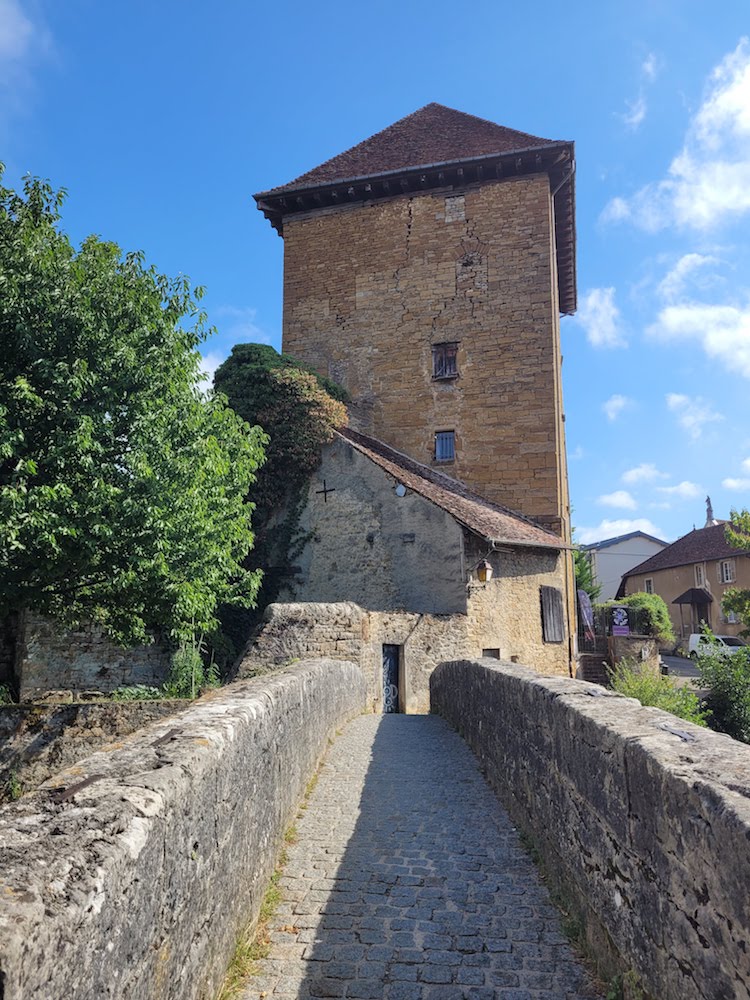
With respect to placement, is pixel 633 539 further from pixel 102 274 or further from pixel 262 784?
pixel 262 784

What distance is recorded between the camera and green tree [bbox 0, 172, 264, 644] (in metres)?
9.52

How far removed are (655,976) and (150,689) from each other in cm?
1304

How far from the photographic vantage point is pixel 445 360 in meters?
22.8

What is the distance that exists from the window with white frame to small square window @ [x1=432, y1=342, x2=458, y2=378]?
2591 cm

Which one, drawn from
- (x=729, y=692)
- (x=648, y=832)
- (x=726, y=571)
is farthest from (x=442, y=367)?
(x=726, y=571)

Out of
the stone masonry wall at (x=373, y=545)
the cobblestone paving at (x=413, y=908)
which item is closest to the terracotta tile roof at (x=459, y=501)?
the stone masonry wall at (x=373, y=545)

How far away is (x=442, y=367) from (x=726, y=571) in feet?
87.7

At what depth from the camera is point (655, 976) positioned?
250cm

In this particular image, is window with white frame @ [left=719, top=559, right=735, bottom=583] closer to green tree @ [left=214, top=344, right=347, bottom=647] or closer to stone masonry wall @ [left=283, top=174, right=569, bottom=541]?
stone masonry wall @ [left=283, top=174, right=569, bottom=541]

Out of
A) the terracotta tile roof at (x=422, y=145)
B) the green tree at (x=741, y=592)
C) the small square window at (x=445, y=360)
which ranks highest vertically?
the terracotta tile roof at (x=422, y=145)

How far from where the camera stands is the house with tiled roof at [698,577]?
39.1 meters

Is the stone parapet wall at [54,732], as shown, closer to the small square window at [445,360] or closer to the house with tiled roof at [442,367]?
the house with tiled roof at [442,367]

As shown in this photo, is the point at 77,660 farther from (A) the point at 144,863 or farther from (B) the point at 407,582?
(A) the point at 144,863

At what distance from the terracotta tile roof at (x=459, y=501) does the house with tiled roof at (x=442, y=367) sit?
0.32 ft
